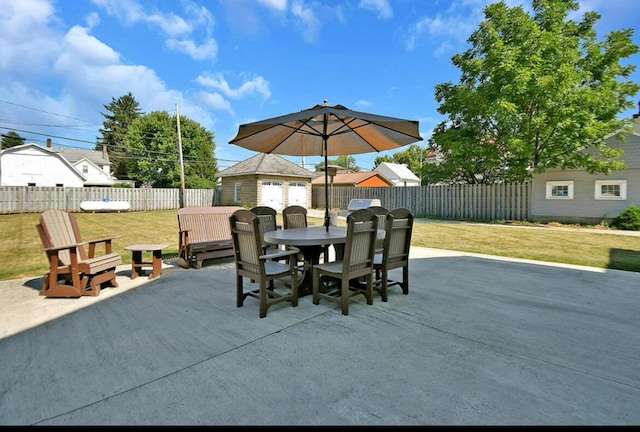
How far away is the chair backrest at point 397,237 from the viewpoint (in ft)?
12.2

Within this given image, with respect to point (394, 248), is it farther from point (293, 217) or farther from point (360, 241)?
point (293, 217)

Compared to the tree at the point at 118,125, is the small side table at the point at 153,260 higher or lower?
lower

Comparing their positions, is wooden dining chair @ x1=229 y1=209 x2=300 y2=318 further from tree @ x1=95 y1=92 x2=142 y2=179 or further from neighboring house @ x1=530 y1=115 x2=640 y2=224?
tree @ x1=95 y1=92 x2=142 y2=179

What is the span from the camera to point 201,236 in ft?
19.3

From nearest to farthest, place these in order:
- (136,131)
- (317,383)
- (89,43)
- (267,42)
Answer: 1. (317,383)
2. (267,42)
3. (89,43)
4. (136,131)

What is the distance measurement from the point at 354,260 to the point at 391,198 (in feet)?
53.9

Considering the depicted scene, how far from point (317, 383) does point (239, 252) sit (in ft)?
6.15

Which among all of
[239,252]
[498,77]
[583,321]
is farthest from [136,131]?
[583,321]

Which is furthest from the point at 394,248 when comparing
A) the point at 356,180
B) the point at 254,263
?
the point at 356,180

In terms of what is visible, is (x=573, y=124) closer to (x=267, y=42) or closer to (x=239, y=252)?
→ (x=267, y=42)

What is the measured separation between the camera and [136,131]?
1259 inches

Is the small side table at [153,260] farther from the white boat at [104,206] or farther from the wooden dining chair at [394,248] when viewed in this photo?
the white boat at [104,206]

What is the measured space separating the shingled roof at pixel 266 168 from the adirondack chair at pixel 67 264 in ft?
53.7

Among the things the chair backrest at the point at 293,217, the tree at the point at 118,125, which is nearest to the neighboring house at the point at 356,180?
the chair backrest at the point at 293,217
